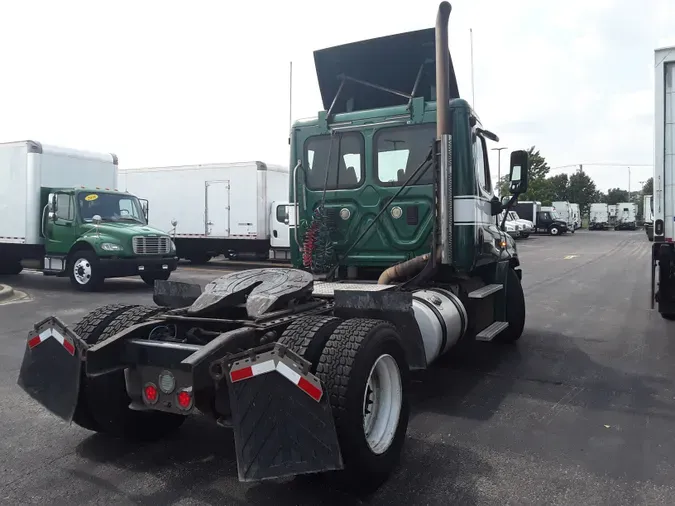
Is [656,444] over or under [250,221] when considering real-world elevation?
under

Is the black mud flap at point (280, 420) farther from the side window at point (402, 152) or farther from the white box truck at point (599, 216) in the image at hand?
the white box truck at point (599, 216)

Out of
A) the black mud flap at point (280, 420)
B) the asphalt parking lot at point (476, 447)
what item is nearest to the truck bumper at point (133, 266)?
the asphalt parking lot at point (476, 447)

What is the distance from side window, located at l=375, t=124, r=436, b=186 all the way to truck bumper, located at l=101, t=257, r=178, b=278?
29.2 feet

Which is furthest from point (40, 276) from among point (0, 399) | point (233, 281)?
point (233, 281)

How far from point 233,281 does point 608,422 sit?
319cm

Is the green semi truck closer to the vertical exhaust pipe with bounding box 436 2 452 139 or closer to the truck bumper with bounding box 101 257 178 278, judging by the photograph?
the vertical exhaust pipe with bounding box 436 2 452 139

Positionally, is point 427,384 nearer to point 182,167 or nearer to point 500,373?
point 500,373

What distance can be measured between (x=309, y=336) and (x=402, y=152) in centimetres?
321

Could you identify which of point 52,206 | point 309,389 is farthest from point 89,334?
point 52,206

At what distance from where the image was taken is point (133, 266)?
528 inches

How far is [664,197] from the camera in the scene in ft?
26.2

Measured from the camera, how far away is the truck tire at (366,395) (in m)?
3.15

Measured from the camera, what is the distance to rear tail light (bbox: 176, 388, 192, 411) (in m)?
3.25

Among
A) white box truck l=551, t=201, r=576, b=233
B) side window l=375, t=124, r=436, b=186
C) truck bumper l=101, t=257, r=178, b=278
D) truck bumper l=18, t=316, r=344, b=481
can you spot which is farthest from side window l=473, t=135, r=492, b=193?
white box truck l=551, t=201, r=576, b=233
